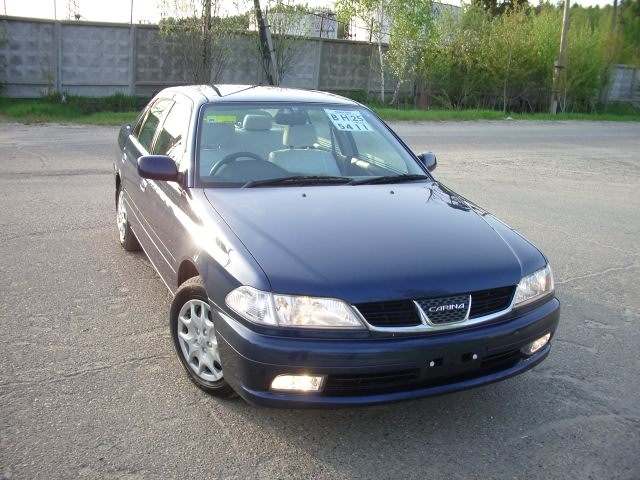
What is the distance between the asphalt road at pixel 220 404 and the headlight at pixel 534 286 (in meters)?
0.61

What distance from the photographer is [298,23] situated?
884 inches

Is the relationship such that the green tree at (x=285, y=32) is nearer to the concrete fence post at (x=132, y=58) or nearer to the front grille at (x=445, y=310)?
the concrete fence post at (x=132, y=58)

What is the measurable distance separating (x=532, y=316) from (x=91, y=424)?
2205 millimetres

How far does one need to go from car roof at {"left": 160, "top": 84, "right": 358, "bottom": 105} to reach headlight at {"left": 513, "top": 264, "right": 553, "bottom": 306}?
87.5 inches

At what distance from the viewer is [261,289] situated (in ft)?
10.1

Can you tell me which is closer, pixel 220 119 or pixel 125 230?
pixel 220 119

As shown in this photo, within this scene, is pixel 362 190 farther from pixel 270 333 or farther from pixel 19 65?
pixel 19 65

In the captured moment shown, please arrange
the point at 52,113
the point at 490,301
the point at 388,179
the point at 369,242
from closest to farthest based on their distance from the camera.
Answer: the point at 490,301 → the point at 369,242 → the point at 388,179 → the point at 52,113

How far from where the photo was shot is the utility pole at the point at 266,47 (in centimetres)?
2061

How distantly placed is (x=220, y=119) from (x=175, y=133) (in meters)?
0.39

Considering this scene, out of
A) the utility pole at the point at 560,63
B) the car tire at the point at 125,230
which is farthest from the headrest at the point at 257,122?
the utility pole at the point at 560,63

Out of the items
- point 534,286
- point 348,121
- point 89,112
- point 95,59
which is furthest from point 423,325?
point 95,59

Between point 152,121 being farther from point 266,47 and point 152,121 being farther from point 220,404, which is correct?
point 266,47

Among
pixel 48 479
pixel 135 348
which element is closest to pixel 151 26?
pixel 135 348
